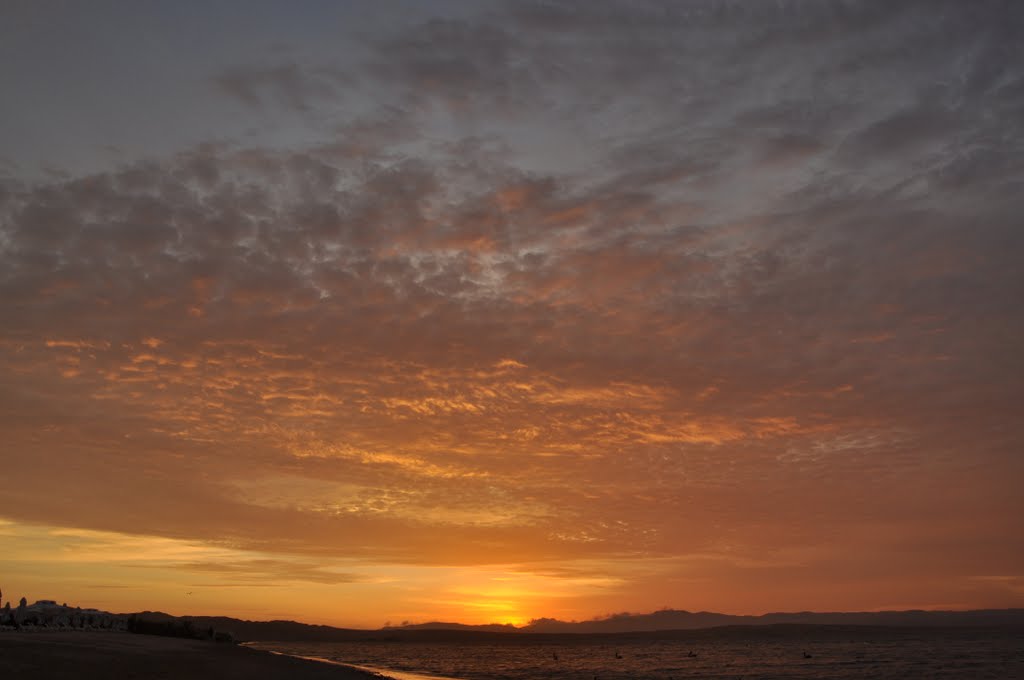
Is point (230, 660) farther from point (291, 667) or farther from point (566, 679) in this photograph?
point (566, 679)

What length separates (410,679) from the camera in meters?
54.1

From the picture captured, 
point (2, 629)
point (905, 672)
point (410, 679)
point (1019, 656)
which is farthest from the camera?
point (1019, 656)

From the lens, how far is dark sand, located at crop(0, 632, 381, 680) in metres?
29.1

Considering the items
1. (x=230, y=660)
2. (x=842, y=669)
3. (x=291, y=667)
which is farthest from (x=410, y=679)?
(x=842, y=669)

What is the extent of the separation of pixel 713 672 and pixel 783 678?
25.9 feet

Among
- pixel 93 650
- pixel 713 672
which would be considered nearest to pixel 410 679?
pixel 93 650

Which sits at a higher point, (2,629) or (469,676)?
(2,629)

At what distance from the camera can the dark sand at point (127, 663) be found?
2906 cm

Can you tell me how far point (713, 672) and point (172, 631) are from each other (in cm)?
4774

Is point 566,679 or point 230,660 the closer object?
point 230,660

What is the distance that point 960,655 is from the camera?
92562 millimetres

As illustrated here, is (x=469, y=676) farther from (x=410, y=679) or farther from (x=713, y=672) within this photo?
(x=713, y=672)

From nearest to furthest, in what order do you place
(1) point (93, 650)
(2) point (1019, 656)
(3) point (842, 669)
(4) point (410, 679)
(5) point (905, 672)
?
(1) point (93, 650)
(4) point (410, 679)
(5) point (905, 672)
(3) point (842, 669)
(2) point (1019, 656)

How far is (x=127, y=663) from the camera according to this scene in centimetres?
3481
